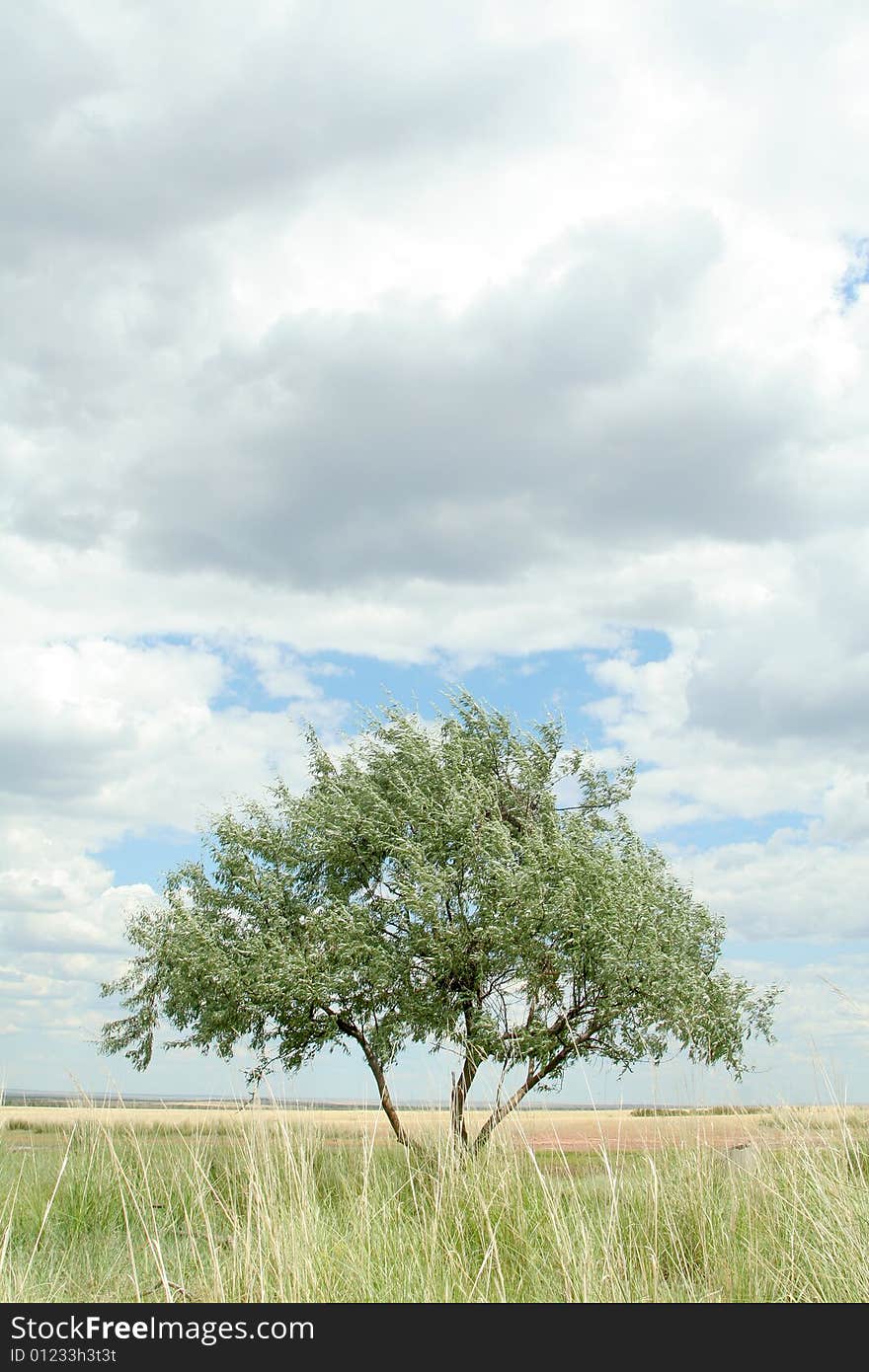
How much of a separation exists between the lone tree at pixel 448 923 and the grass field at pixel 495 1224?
9796 millimetres

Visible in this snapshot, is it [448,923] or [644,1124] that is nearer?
[644,1124]

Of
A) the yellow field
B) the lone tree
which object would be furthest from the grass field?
the lone tree

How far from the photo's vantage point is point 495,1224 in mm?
10172

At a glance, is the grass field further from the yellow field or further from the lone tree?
the lone tree

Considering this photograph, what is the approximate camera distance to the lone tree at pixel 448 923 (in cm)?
2425

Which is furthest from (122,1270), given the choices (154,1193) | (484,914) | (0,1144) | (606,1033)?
(606,1033)

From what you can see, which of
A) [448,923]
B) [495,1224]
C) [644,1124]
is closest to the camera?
[495,1224]

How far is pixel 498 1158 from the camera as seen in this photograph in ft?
38.7

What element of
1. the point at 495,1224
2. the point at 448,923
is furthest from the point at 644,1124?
the point at 448,923

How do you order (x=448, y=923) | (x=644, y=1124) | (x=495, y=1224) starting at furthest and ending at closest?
(x=448, y=923), (x=644, y=1124), (x=495, y=1224)

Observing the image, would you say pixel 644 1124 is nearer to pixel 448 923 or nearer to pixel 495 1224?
pixel 495 1224

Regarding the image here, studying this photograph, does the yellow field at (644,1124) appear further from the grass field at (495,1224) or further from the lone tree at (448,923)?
the lone tree at (448,923)

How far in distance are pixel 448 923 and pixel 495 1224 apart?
14932mm

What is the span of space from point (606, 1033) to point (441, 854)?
261 inches
